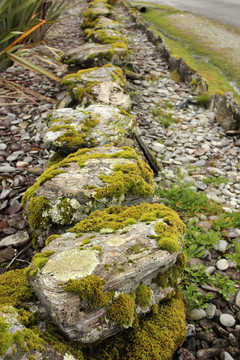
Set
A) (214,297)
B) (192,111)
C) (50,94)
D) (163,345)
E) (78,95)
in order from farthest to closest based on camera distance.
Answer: (192,111) → (50,94) → (78,95) → (214,297) → (163,345)

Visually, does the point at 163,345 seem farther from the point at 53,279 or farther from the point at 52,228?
the point at 52,228

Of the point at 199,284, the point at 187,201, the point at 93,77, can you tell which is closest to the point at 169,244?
the point at 199,284

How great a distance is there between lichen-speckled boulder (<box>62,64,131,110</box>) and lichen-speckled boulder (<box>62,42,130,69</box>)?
38.7 inches

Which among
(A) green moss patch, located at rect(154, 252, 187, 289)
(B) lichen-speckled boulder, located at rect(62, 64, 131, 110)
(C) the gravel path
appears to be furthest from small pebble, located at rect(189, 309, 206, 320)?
(B) lichen-speckled boulder, located at rect(62, 64, 131, 110)

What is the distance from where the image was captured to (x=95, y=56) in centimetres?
899

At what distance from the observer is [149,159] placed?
6371 mm

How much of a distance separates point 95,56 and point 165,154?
160 inches

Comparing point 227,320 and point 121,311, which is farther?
point 227,320

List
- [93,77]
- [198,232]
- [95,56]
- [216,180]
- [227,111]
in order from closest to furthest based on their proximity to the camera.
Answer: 1. [198,232]
2. [216,180]
3. [93,77]
4. [227,111]
5. [95,56]

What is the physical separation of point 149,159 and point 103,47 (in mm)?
5086

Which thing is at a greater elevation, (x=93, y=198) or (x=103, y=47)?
(x=103, y=47)

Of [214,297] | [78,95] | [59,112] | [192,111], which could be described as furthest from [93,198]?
[192,111]

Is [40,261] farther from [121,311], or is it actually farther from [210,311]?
[210,311]

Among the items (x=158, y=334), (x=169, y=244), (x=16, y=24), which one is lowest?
(x=158, y=334)
